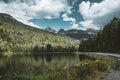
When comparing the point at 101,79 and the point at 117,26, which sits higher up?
the point at 117,26

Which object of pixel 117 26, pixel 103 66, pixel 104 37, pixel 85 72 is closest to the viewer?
pixel 85 72

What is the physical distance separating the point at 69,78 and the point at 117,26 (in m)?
72.4

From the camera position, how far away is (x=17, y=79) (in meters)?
13.9

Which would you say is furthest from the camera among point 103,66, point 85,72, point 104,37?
point 104,37

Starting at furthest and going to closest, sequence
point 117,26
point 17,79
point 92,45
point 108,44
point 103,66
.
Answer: point 92,45, point 108,44, point 117,26, point 103,66, point 17,79

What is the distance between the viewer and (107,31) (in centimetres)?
9762

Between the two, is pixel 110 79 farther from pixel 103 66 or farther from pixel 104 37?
pixel 104 37

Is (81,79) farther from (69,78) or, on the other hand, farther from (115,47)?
(115,47)

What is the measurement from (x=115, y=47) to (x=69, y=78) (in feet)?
243

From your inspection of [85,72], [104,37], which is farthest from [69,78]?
[104,37]

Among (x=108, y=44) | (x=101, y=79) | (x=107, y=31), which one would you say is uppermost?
(x=107, y=31)

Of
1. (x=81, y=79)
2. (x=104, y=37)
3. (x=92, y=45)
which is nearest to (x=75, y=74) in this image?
(x=81, y=79)

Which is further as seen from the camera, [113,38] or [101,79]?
[113,38]

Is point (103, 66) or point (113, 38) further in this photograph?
point (113, 38)
